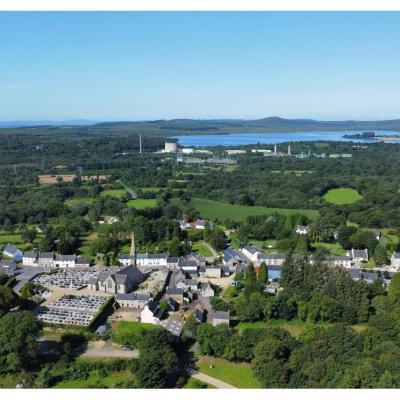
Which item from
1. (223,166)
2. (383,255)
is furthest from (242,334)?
(223,166)

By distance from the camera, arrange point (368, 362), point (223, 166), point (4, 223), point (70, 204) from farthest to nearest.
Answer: point (223, 166)
point (70, 204)
point (4, 223)
point (368, 362)

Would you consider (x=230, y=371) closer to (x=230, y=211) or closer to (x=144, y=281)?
(x=144, y=281)

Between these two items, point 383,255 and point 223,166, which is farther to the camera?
point 223,166

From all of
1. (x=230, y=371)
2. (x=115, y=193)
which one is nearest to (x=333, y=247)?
(x=230, y=371)

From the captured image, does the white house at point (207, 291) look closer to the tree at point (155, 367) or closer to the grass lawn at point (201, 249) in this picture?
the grass lawn at point (201, 249)

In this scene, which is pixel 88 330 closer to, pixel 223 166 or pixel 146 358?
pixel 146 358

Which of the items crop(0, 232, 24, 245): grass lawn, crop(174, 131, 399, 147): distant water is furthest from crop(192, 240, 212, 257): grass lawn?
crop(174, 131, 399, 147): distant water

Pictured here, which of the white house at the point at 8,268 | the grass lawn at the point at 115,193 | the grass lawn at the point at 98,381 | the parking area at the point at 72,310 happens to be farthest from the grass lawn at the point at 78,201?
the grass lawn at the point at 98,381
